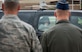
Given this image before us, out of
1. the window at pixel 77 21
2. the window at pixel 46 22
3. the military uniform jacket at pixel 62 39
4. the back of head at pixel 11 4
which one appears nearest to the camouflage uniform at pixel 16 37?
the back of head at pixel 11 4

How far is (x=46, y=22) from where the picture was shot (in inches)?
309

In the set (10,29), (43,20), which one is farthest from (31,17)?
(10,29)

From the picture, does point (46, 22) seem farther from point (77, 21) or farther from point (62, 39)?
point (62, 39)

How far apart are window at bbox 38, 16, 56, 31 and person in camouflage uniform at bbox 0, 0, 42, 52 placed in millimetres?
3846

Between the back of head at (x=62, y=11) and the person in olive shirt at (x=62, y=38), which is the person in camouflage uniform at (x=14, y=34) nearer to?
the person in olive shirt at (x=62, y=38)

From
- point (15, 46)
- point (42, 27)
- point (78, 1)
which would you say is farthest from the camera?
point (78, 1)

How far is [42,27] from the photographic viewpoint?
7.95 metres

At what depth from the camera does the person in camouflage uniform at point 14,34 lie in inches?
153

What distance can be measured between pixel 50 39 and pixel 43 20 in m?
3.58

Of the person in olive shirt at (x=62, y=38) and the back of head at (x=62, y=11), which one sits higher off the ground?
the back of head at (x=62, y=11)

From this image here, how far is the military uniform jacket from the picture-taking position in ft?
14.3

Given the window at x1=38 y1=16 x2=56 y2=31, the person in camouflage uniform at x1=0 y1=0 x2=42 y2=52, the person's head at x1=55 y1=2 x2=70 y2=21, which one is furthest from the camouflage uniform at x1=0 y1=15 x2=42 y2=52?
the window at x1=38 y1=16 x2=56 y2=31

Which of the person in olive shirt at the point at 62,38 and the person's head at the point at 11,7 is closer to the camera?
the person's head at the point at 11,7

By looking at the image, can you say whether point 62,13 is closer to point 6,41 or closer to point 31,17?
point 6,41
